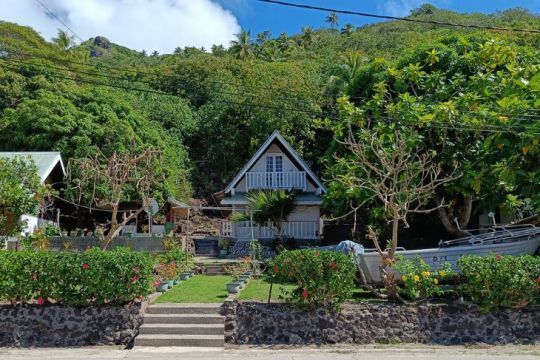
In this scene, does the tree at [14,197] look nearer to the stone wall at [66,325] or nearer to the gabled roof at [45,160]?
the stone wall at [66,325]

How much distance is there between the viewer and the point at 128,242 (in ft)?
70.8

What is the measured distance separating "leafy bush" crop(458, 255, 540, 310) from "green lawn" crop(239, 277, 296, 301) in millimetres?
4211

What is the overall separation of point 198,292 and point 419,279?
5576 mm

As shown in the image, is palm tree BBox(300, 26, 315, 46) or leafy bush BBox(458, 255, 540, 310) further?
palm tree BBox(300, 26, 315, 46)

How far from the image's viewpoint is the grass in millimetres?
12422

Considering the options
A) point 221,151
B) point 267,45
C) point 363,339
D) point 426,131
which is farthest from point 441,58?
point 267,45

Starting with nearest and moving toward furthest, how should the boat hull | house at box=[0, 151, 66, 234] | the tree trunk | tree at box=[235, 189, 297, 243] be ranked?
the boat hull → the tree trunk → tree at box=[235, 189, 297, 243] → house at box=[0, 151, 66, 234]

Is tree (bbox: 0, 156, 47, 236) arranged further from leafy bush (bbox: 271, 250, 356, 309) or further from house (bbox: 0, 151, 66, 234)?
leafy bush (bbox: 271, 250, 356, 309)

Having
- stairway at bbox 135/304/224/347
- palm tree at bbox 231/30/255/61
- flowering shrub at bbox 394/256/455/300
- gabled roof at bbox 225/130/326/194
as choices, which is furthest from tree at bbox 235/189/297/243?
palm tree at bbox 231/30/255/61

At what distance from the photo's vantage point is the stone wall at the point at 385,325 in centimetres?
1121

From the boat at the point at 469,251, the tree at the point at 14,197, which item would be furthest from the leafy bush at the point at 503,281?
the tree at the point at 14,197

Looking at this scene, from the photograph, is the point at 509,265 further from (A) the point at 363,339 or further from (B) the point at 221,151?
(B) the point at 221,151

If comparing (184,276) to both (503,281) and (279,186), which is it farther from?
(279,186)

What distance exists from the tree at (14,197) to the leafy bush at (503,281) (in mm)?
11717
